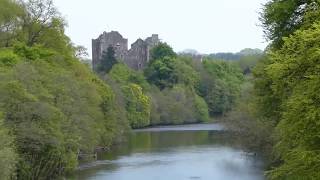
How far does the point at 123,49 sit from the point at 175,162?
93.2 m

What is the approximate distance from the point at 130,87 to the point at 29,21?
4317cm

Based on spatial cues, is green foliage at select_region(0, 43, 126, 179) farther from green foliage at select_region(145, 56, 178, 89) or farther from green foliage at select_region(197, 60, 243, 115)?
green foliage at select_region(197, 60, 243, 115)

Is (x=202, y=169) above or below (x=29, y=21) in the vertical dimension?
below

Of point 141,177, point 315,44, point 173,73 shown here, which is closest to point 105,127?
point 141,177

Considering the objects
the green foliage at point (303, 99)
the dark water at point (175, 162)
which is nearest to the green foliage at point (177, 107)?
the dark water at point (175, 162)

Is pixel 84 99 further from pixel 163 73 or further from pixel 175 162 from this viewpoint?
pixel 163 73

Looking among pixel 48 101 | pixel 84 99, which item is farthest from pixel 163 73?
pixel 48 101

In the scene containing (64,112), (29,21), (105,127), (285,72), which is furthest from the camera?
(105,127)

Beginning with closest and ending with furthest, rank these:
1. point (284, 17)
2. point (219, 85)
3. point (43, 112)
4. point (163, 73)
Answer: point (284, 17) < point (43, 112) < point (163, 73) < point (219, 85)

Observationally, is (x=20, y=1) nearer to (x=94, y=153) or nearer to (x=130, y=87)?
(x=94, y=153)

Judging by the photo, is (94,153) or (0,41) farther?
(94,153)

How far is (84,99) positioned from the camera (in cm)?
4622

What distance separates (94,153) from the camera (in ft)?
182

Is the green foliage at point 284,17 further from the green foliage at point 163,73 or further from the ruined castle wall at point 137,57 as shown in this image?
the ruined castle wall at point 137,57
